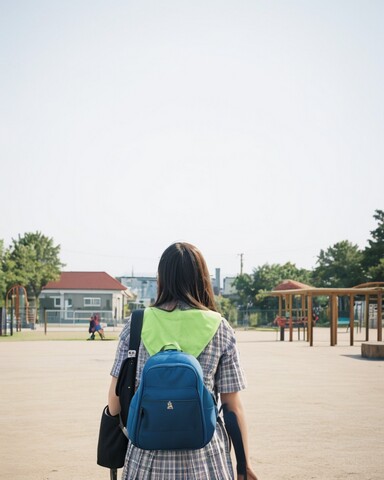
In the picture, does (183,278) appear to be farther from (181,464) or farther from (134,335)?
(181,464)

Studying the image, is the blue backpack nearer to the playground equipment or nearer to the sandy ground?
the sandy ground

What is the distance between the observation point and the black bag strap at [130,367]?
317 cm

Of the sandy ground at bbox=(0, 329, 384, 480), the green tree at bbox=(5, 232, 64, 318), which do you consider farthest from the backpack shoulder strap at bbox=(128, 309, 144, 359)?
the green tree at bbox=(5, 232, 64, 318)

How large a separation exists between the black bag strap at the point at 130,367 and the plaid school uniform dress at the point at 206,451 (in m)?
0.03

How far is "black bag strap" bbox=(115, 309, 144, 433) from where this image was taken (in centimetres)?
317

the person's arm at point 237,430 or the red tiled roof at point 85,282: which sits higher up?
the person's arm at point 237,430

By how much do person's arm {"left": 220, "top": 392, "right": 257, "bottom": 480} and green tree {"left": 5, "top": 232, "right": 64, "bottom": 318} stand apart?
2552 inches

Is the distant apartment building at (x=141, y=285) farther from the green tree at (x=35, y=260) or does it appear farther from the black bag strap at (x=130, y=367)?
the black bag strap at (x=130, y=367)

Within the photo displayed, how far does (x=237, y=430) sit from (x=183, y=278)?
0.71 meters

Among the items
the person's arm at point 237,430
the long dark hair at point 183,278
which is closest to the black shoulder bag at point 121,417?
the long dark hair at point 183,278

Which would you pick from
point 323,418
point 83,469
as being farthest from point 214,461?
point 323,418

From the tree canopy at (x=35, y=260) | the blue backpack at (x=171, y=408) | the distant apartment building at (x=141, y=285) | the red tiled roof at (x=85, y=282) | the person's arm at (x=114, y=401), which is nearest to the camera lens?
the blue backpack at (x=171, y=408)

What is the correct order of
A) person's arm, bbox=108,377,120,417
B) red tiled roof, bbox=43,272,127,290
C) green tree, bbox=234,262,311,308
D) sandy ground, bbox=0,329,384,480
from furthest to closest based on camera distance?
1. red tiled roof, bbox=43,272,127,290
2. green tree, bbox=234,262,311,308
3. sandy ground, bbox=0,329,384,480
4. person's arm, bbox=108,377,120,417

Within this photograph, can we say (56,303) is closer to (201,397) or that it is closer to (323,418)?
(323,418)
